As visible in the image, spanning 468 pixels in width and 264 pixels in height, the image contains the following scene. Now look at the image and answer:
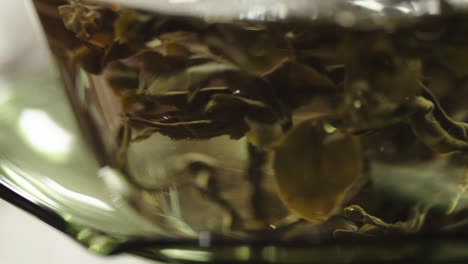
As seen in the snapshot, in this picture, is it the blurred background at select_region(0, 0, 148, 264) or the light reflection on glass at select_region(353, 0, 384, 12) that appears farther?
the blurred background at select_region(0, 0, 148, 264)

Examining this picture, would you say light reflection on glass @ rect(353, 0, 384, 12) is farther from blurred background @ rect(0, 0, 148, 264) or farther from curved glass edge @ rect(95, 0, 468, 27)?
blurred background @ rect(0, 0, 148, 264)

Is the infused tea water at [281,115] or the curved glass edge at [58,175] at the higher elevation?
the infused tea water at [281,115]

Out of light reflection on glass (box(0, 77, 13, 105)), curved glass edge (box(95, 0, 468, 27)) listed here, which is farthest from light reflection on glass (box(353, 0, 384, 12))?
light reflection on glass (box(0, 77, 13, 105))

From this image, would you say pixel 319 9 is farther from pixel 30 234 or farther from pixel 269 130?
pixel 30 234

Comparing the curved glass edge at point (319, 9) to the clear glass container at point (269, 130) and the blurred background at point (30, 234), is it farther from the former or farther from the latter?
the blurred background at point (30, 234)

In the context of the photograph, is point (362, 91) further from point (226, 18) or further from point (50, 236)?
point (50, 236)

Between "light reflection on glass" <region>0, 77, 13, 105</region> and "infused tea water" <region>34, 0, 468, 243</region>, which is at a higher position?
"infused tea water" <region>34, 0, 468, 243</region>

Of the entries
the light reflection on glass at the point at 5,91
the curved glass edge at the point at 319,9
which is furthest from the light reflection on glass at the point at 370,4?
the light reflection on glass at the point at 5,91

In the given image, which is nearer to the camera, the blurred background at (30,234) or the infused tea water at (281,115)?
the infused tea water at (281,115)
